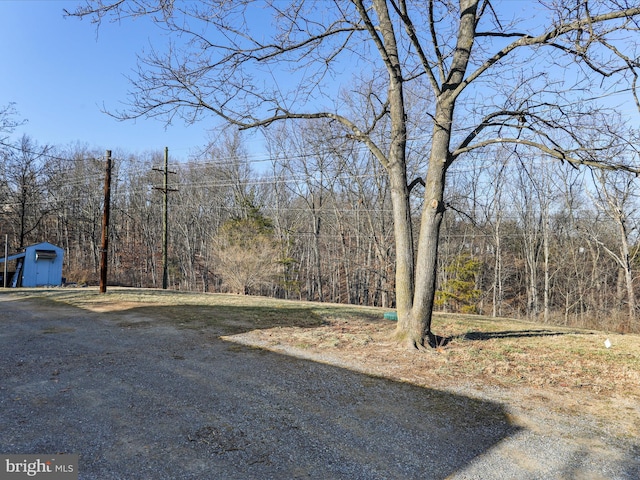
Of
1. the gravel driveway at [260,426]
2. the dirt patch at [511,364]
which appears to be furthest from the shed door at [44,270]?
the dirt patch at [511,364]

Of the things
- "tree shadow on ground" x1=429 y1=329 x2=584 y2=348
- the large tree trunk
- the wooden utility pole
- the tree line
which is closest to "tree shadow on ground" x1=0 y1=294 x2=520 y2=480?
the large tree trunk

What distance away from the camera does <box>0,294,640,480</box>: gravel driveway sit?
96.7 inches

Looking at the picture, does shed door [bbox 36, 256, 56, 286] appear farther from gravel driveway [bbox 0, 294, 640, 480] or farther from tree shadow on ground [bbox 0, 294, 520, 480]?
gravel driveway [bbox 0, 294, 640, 480]

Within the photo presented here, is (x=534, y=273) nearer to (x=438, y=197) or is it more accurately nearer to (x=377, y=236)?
(x=377, y=236)

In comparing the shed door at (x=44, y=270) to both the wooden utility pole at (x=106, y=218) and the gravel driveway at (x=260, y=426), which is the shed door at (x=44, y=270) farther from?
the gravel driveway at (x=260, y=426)

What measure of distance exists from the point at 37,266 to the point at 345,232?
17539 millimetres

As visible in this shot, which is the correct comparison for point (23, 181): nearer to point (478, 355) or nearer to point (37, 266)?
point (37, 266)

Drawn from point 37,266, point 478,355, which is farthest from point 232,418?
point 37,266

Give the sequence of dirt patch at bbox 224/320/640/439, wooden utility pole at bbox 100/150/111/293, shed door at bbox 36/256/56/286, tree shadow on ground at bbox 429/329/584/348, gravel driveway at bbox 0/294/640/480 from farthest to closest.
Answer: shed door at bbox 36/256/56/286
wooden utility pole at bbox 100/150/111/293
tree shadow on ground at bbox 429/329/584/348
dirt patch at bbox 224/320/640/439
gravel driveway at bbox 0/294/640/480

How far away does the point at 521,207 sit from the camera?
990 inches

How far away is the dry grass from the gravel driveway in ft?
1.68

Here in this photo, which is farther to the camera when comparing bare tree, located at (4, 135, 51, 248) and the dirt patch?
bare tree, located at (4, 135, 51, 248)

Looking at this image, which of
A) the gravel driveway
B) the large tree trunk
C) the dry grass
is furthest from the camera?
the large tree trunk

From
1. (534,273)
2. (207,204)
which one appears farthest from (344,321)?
(207,204)
